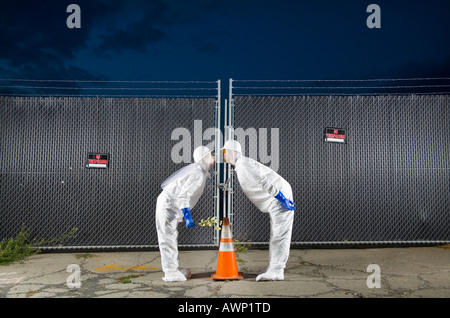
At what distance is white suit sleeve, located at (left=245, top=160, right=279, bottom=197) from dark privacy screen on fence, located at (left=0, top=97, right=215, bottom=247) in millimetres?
2178

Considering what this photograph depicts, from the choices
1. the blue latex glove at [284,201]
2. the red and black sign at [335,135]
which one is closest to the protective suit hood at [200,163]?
the blue latex glove at [284,201]

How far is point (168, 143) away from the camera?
7379mm

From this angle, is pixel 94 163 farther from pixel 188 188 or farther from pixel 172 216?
pixel 188 188

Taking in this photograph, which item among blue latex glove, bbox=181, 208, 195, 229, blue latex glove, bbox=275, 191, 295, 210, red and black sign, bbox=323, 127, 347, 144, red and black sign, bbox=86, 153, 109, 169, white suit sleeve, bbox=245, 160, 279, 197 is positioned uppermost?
red and black sign, bbox=323, 127, 347, 144

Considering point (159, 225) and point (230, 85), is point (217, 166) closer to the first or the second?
point (230, 85)

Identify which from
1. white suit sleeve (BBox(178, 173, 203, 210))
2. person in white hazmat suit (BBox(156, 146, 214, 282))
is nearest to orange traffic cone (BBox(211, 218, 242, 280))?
person in white hazmat suit (BBox(156, 146, 214, 282))

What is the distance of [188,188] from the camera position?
206 inches

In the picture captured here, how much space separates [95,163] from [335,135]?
4511 mm

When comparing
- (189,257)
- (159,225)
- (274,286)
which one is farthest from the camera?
(189,257)

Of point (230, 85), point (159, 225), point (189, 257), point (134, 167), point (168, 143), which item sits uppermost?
point (230, 85)

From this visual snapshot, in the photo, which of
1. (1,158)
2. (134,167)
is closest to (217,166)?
(134,167)

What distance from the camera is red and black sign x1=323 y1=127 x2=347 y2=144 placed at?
7.43 meters

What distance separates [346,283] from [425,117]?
4135 millimetres

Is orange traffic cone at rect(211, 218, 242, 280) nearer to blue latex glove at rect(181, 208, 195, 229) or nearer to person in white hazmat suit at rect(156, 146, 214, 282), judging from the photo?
person in white hazmat suit at rect(156, 146, 214, 282)
